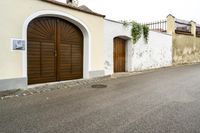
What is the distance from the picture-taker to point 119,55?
1142cm

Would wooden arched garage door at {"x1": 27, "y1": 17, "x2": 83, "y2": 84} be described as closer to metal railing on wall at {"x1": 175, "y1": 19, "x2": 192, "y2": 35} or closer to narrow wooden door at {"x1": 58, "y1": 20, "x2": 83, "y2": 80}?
narrow wooden door at {"x1": 58, "y1": 20, "x2": 83, "y2": 80}

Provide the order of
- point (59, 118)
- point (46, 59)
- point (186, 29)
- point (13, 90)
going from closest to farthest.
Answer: point (59, 118) → point (13, 90) → point (46, 59) → point (186, 29)

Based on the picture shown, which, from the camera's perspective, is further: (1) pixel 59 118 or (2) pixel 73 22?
(2) pixel 73 22

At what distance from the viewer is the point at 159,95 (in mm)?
5840

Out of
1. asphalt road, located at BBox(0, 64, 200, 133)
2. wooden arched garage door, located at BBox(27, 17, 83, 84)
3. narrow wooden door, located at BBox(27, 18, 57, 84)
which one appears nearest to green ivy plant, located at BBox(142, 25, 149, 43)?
wooden arched garage door, located at BBox(27, 17, 83, 84)

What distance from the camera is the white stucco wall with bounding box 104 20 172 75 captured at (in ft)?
32.9

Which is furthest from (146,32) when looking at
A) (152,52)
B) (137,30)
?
(152,52)

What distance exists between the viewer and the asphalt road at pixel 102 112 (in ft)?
11.0

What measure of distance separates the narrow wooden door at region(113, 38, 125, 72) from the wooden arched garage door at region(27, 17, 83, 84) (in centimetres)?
282

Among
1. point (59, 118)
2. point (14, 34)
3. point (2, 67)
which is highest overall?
point (14, 34)

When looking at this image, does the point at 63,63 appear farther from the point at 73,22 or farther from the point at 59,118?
the point at 59,118

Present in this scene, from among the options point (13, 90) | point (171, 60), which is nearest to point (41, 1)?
point (13, 90)

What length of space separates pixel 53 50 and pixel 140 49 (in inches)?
255

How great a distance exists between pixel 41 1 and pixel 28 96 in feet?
11.3
